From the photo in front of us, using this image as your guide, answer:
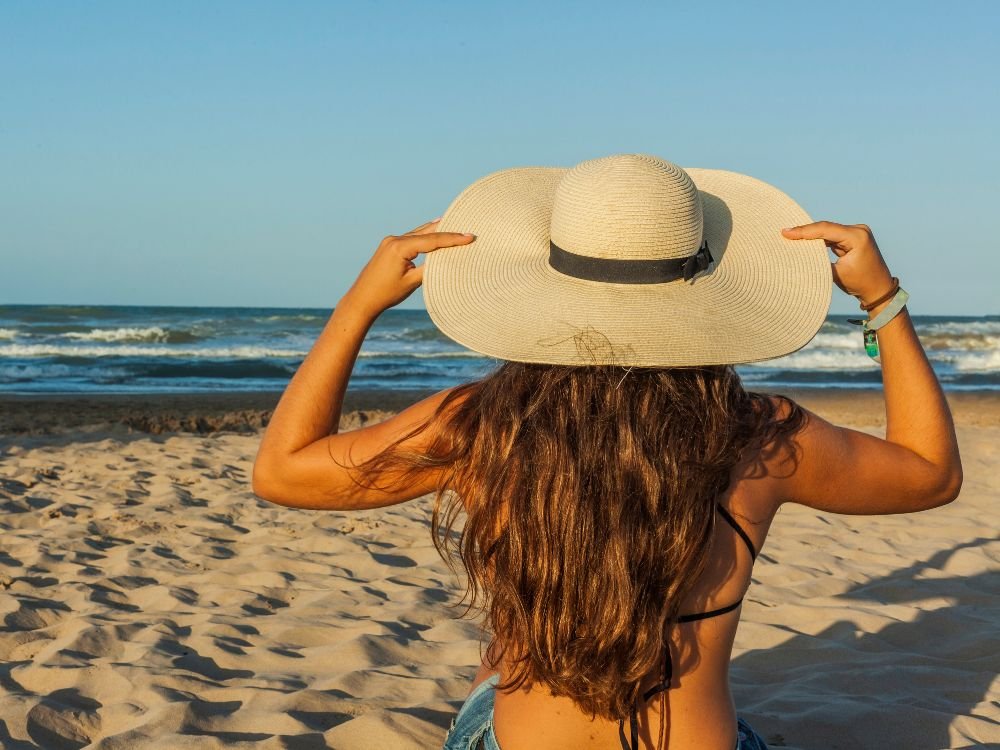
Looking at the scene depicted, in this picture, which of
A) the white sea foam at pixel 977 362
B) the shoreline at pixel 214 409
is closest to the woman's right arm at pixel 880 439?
the shoreline at pixel 214 409

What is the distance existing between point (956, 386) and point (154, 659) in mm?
18075

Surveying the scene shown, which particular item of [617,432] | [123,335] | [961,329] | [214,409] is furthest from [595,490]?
[961,329]

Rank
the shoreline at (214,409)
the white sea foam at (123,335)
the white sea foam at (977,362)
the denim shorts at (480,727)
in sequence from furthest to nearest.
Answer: the white sea foam at (123,335)
the white sea foam at (977,362)
the shoreline at (214,409)
the denim shorts at (480,727)

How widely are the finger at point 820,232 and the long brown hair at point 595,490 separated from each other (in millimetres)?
275

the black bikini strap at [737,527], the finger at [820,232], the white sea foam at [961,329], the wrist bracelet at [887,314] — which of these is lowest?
the black bikini strap at [737,527]

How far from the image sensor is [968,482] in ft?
21.9

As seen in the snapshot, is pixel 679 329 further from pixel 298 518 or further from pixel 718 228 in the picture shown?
pixel 298 518

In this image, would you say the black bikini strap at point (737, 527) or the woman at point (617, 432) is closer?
the woman at point (617, 432)

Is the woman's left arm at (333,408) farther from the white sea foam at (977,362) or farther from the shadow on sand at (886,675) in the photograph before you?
the white sea foam at (977,362)

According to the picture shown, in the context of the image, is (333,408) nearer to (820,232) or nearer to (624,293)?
(624,293)

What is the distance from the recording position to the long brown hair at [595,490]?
1512mm

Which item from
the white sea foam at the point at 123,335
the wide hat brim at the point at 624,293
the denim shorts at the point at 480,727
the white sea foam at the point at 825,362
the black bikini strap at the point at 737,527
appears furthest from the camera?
the white sea foam at the point at 123,335

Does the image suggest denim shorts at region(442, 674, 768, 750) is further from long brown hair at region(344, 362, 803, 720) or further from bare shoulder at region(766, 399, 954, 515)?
bare shoulder at region(766, 399, 954, 515)

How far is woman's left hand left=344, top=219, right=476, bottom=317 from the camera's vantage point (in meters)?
1.65
